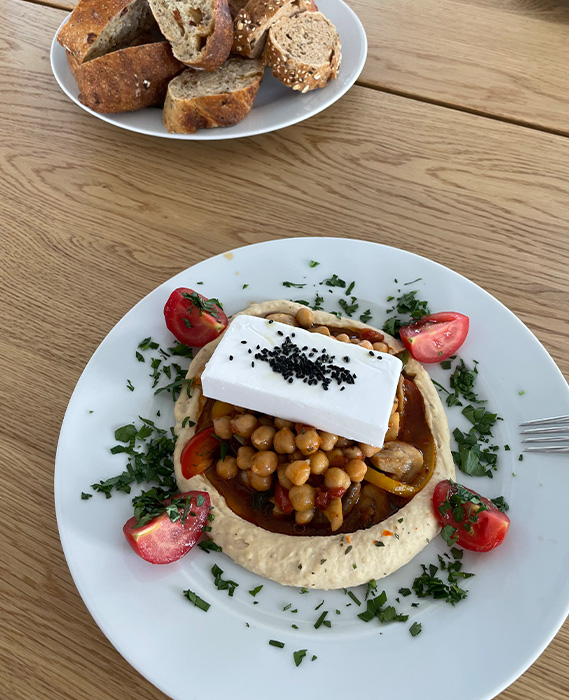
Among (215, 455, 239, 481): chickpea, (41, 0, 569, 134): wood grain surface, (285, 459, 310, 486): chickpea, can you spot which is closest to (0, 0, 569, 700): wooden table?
(41, 0, 569, 134): wood grain surface

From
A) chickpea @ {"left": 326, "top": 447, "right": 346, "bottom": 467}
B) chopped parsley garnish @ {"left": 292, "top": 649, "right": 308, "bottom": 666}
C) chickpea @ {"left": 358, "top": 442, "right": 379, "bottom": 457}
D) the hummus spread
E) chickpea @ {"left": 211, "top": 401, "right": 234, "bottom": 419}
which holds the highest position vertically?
chickpea @ {"left": 358, "top": 442, "right": 379, "bottom": 457}

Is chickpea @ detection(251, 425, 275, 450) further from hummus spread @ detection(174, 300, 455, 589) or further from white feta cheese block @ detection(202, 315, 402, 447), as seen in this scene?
hummus spread @ detection(174, 300, 455, 589)

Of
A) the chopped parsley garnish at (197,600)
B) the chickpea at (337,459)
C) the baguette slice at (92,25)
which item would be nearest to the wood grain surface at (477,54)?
the baguette slice at (92,25)

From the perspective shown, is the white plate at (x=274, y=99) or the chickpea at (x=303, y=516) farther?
the white plate at (x=274, y=99)

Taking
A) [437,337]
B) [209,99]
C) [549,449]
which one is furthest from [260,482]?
[209,99]

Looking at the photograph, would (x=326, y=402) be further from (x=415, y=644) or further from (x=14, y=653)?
(x=14, y=653)

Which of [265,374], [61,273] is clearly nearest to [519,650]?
[265,374]

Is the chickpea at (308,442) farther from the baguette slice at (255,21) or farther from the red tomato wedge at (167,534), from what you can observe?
the baguette slice at (255,21)
